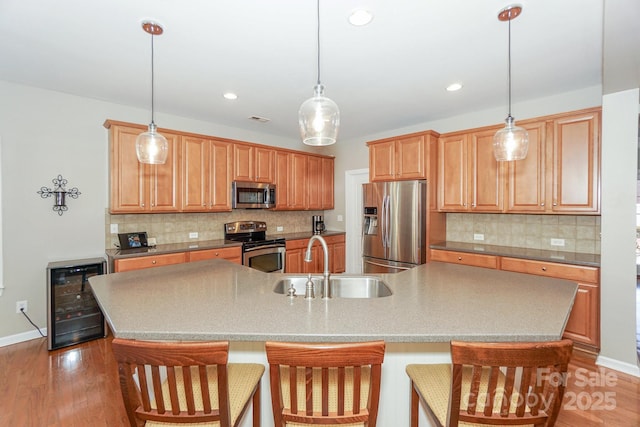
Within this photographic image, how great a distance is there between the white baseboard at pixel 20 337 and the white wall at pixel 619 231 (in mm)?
5360

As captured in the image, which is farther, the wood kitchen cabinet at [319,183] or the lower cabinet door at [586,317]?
the wood kitchen cabinet at [319,183]

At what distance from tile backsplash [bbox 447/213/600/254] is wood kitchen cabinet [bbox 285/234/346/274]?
183 centimetres

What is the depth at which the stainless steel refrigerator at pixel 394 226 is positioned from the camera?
3734 mm

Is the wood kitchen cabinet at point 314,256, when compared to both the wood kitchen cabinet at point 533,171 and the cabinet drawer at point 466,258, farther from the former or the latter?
the wood kitchen cabinet at point 533,171

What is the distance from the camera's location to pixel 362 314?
1.39 metres

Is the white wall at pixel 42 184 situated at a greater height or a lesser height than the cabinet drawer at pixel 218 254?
greater

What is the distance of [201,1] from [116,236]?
2908mm

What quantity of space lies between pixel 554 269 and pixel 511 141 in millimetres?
1596

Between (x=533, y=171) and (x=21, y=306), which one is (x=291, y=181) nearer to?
(x=533, y=171)

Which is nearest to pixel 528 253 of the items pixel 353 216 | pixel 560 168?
pixel 560 168

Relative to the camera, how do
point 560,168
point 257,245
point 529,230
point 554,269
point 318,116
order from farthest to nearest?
point 257,245, point 529,230, point 560,168, point 554,269, point 318,116

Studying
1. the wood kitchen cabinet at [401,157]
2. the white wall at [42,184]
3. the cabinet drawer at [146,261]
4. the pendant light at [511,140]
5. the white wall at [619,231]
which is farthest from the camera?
the wood kitchen cabinet at [401,157]

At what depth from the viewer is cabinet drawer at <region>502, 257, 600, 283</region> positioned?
267cm

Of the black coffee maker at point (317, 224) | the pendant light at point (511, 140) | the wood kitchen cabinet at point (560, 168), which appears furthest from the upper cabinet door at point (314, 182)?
the pendant light at point (511, 140)
